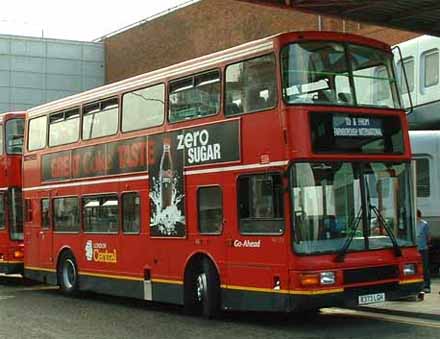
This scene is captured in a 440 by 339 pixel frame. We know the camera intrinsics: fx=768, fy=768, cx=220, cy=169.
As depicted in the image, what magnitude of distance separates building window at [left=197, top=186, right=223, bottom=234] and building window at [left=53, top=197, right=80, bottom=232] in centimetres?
434

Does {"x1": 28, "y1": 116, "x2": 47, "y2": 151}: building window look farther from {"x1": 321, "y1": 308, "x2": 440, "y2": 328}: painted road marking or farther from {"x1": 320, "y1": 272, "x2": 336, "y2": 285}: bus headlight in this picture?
{"x1": 320, "y1": 272, "x2": 336, "y2": 285}: bus headlight

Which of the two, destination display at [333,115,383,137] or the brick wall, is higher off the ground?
the brick wall

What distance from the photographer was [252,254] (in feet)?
35.8

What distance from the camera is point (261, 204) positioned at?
10797 millimetres

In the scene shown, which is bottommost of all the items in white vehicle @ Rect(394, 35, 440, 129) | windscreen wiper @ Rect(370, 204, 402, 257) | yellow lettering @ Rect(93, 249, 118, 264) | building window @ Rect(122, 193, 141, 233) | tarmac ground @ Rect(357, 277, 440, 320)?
tarmac ground @ Rect(357, 277, 440, 320)

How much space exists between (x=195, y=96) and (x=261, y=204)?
2.41 meters

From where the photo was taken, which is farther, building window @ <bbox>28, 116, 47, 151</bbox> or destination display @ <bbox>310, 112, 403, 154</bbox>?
building window @ <bbox>28, 116, 47, 151</bbox>

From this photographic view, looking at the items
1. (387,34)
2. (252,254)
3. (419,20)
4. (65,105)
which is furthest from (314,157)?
(387,34)

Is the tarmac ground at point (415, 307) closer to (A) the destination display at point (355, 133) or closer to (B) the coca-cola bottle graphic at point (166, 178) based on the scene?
(A) the destination display at point (355, 133)

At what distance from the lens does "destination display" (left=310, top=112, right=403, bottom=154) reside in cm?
1051

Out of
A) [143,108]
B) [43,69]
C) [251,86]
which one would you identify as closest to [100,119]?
[143,108]

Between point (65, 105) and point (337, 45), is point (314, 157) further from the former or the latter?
point (65, 105)

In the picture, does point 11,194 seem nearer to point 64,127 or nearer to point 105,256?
point 64,127

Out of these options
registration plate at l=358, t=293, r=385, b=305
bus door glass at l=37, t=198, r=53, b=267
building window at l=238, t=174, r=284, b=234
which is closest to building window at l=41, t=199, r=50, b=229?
bus door glass at l=37, t=198, r=53, b=267
